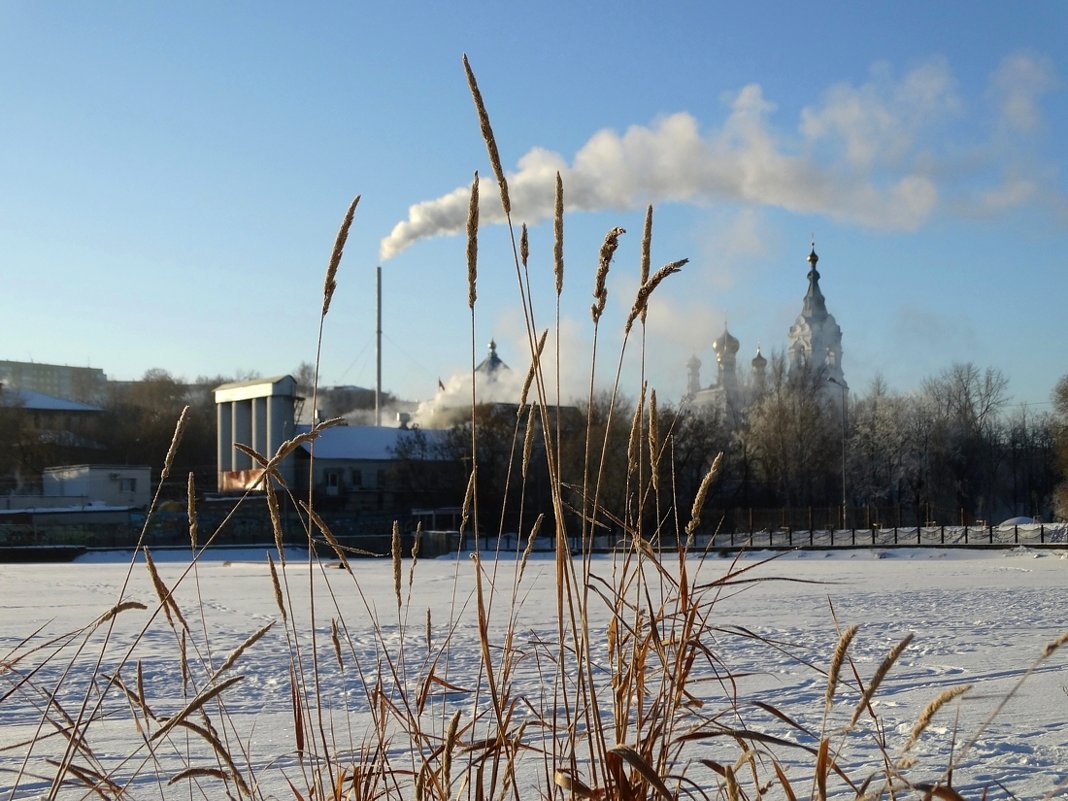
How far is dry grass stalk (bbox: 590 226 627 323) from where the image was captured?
68.9 inches

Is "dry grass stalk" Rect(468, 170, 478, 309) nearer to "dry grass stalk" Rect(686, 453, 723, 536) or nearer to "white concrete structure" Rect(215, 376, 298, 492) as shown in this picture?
"dry grass stalk" Rect(686, 453, 723, 536)

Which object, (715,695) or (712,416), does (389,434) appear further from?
(715,695)

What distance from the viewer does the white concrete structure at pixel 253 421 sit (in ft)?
156

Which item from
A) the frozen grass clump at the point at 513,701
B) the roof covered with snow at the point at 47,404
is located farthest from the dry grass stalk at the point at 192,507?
the roof covered with snow at the point at 47,404

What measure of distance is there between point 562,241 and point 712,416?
56.1 metres

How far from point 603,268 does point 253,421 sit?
47.9 metres

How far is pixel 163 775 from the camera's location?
143 inches

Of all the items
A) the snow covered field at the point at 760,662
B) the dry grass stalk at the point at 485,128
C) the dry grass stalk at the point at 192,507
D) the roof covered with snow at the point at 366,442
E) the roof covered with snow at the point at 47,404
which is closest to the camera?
the dry grass stalk at the point at 485,128

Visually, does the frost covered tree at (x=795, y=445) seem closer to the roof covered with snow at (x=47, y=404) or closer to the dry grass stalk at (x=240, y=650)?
the roof covered with snow at (x=47, y=404)

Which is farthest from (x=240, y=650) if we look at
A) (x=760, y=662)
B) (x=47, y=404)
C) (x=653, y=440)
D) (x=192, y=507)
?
(x=47, y=404)

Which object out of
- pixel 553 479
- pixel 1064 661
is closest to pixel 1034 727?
pixel 1064 661

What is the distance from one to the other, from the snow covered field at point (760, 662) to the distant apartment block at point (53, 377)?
89.8m

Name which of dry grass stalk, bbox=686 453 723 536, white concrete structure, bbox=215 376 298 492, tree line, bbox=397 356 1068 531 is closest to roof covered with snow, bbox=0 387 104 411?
white concrete structure, bbox=215 376 298 492

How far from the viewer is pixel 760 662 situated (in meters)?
6.77
